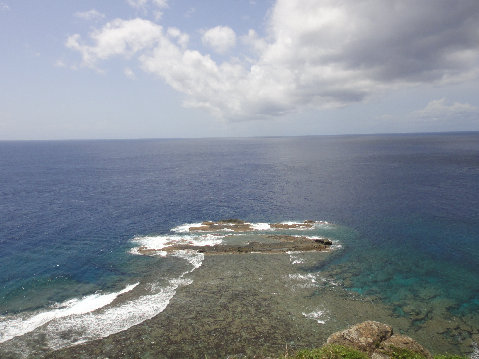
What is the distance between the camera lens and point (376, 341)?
25.2 m

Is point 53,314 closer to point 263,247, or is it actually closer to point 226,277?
point 226,277

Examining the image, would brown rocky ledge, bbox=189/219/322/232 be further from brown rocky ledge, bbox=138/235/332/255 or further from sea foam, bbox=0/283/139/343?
sea foam, bbox=0/283/139/343

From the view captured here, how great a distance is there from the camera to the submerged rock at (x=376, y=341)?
2386cm

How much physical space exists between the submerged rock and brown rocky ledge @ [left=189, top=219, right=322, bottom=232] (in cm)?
3938

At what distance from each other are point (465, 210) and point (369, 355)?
68000mm

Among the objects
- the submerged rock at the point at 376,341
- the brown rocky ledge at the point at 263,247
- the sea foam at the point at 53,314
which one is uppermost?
the submerged rock at the point at 376,341

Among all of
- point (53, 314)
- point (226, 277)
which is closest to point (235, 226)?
point (226, 277)

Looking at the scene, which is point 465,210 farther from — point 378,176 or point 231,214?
point 231,214

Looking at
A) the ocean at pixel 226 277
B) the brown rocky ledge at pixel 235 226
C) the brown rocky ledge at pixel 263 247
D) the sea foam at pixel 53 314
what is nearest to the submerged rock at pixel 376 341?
the ocean at pixel 226 277

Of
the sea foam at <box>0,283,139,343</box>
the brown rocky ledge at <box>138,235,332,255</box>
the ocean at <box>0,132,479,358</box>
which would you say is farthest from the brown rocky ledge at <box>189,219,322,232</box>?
the sea foam at <box>0,283,139,343</box>

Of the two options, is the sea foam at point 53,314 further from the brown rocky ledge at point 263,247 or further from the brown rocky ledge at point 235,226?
the brown rocky ledge at point 235,226

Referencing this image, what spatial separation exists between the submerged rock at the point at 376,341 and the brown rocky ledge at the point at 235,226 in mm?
39378

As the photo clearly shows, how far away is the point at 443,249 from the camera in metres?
52.5

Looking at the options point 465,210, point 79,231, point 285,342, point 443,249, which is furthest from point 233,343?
point 465,210
